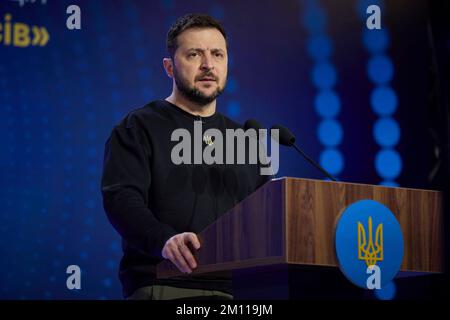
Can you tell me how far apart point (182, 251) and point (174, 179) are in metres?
0.57

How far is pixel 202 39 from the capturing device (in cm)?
300

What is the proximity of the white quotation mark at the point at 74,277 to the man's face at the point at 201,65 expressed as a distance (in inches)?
45.6

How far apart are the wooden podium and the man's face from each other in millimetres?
866

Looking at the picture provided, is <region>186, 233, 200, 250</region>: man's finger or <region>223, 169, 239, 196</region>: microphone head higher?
<region>223, 169, 239, 196</region>: microphone head

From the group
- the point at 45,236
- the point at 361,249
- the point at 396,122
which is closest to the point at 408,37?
the point at 396,122

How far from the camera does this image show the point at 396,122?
163 inches

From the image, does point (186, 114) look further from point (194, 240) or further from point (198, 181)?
point (194, 240)

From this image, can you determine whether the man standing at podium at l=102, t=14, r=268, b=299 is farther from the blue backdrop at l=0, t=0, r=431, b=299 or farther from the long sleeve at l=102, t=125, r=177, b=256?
the blue backdrop at l=0, t=0, r=431, b=299

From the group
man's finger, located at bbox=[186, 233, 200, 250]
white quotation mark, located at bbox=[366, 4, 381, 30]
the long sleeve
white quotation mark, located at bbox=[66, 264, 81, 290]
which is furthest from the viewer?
white quotation mark, located at bbox=[366, 4, 381, 30]

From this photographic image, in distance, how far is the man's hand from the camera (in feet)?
7.40

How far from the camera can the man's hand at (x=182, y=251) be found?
226 cm

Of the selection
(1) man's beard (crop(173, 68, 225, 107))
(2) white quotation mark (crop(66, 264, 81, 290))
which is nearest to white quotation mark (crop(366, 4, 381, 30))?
(1) man's beard (crop(173, 68, 225, 107))

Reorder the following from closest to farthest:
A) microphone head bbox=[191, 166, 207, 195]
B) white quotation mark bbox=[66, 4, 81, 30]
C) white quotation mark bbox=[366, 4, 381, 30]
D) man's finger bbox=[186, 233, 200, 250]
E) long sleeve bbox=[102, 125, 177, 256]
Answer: man's finger bbox=[186, 233, 200, 250] < long sleeve bbox=[102, 125, 177, 256] < microphone head bbox=[191, 166, 207, 195] < white quotation mark bbox=[66, 4, 81, 30] < white quotation mark bbox=[366, 4, 381, 30]
